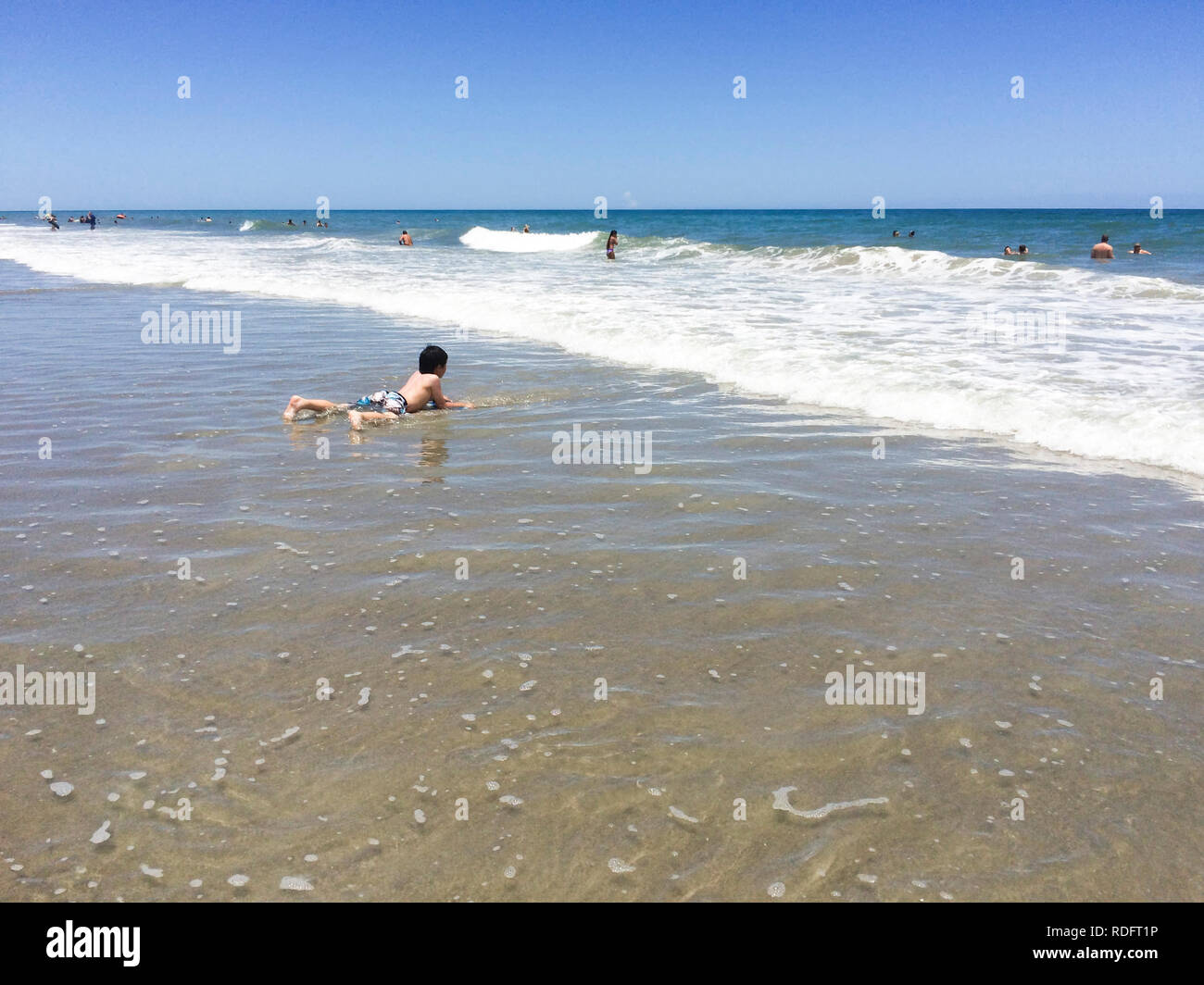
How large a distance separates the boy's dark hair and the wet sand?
5.71 feet

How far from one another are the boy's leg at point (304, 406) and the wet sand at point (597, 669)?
0.87 metres

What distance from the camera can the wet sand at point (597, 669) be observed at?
8.99 feet

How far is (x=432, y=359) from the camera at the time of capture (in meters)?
8.83

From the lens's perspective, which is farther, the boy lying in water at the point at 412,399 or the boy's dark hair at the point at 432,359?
the boy's dark hair at the point at 432,359

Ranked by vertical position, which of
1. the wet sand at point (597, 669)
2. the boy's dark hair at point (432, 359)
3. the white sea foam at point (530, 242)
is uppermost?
the white sea foam at point (530, 242)

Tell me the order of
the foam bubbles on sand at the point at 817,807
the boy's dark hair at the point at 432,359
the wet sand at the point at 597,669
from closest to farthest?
the wet sand at the point at 597,669, the foam bubbles on sand at the point at 817,807, the boy's dark hair at the point at 432,359

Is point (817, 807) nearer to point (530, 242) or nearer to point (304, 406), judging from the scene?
point (304, 406)

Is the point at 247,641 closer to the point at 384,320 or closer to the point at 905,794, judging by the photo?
the point at 905,794

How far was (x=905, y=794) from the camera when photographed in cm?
304

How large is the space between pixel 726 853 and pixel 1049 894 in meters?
0.96

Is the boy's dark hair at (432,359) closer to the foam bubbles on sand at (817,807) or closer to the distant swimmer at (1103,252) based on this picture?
the foam bubbles on sand at (817,807)

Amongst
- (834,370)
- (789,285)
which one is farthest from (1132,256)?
(834,370)

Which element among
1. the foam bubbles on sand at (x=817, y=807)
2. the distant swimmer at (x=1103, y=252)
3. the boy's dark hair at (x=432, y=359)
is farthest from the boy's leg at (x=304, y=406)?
the distant swimmer at (x=1103, y=252)
